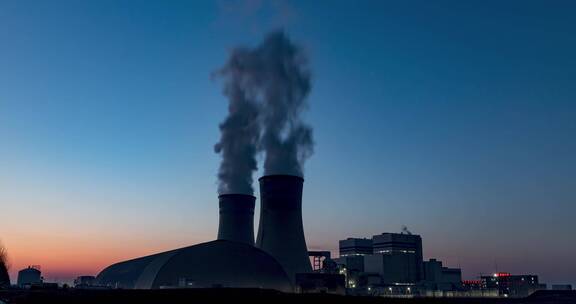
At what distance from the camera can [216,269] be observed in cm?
5169

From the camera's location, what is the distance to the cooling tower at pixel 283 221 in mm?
51938

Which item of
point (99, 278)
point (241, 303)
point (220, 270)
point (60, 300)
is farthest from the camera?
point (99, 278)

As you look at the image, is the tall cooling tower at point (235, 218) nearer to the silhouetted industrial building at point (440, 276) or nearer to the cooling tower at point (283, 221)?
the cooling tower at point (283, 221)

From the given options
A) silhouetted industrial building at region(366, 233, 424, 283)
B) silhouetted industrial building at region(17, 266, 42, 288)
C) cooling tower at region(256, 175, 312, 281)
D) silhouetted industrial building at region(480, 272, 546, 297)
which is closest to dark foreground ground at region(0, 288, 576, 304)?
cooling tower at region(256, 175, 312, 281)

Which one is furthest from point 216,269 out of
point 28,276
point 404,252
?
point 28,276

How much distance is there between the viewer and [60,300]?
4791 centimetres

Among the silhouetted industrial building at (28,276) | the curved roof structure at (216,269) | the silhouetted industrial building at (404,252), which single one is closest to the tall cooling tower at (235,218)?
the curved roof structure at (216,269)

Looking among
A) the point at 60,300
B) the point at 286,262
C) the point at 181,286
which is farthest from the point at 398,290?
the point at 60,300

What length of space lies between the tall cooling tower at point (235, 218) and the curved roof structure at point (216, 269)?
23.0 ft

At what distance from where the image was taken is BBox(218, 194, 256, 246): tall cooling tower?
6047 centimetres

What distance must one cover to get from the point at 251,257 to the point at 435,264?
2882 inches

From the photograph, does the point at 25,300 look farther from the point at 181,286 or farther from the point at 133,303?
the point at 181,286

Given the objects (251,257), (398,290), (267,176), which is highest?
(267,176)

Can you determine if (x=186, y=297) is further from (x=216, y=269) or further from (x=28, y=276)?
(x=28, y=276)
